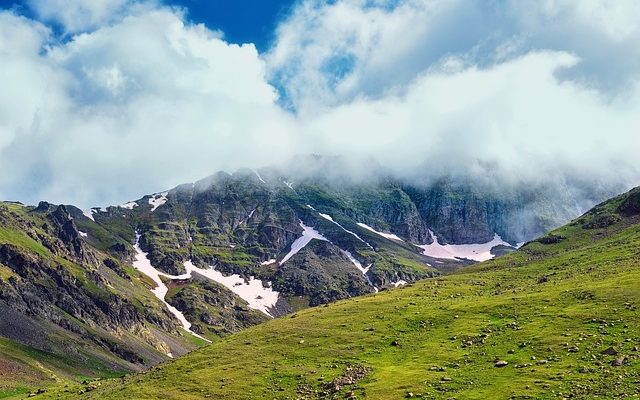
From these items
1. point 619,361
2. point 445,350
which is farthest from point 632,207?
point 619,361

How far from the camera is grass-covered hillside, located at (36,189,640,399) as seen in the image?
63.7 meters

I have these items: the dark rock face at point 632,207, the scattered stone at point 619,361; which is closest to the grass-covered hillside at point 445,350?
the scattered stone at point 619,361

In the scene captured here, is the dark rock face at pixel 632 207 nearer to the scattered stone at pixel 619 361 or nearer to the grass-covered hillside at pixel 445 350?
the grass-covered hillside at pixel 445 350

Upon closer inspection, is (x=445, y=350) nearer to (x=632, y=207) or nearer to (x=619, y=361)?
(x=619, y=361)

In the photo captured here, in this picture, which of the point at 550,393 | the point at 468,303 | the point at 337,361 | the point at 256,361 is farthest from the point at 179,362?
the point at 550,393

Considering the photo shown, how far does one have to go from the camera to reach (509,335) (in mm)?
80688

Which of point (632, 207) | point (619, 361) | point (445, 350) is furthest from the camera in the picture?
point (632, 207)

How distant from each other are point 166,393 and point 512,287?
72526 mm

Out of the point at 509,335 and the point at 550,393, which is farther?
the point at 509,335

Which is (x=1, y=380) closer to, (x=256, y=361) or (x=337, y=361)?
(x=256, y=361)

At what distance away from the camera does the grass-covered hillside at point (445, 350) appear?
209ft

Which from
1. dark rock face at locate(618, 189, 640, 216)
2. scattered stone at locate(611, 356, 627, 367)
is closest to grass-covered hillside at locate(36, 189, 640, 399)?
scattered stone at locate(611, 356, 627, 367)

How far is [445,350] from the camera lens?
81.1 m

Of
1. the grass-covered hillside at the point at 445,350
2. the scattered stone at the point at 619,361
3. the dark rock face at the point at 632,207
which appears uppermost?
the dark rock face at the point at 632,207
